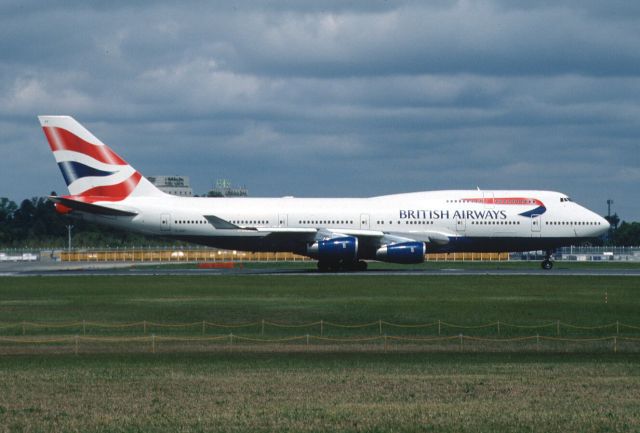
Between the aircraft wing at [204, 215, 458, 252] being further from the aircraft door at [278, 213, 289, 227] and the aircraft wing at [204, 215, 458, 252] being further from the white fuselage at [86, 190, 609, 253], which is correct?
the aircraft door at [278, 213, 289, 227]

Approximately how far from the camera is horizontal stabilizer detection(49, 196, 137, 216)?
69.9m

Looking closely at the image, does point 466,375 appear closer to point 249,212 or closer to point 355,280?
point 355,280

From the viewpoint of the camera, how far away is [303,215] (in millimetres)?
73875

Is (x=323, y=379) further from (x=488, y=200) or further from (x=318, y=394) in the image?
(x=488, y=200)

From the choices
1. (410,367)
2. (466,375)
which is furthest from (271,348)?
(466,375)

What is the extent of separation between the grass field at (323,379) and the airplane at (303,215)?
21.4 meters

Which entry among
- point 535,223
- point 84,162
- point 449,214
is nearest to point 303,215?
point 449,214

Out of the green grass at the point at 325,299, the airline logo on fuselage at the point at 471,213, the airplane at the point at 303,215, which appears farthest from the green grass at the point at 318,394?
the airline logo on fuselage at the point at 471,213

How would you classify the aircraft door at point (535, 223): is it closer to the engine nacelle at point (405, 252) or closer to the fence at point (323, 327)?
the engine nacelle at point (405, 252)

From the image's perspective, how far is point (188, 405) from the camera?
21.1 m

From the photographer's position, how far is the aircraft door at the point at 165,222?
73.0 meters

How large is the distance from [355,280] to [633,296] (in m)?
17.6

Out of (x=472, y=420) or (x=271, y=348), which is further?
(x=271, y=348)

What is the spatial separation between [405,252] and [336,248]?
468 cm
